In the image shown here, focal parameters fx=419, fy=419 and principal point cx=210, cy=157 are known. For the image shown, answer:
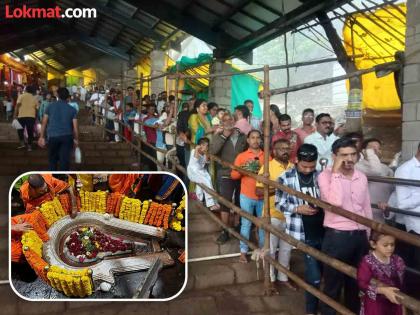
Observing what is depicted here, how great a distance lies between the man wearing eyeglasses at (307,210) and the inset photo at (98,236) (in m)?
0.86

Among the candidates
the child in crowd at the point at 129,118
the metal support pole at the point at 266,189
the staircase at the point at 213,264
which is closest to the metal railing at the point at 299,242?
the metal support pole at the point at 266,189

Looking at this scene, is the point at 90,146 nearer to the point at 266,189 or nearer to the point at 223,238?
the point at 223,238

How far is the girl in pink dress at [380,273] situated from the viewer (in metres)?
1.55

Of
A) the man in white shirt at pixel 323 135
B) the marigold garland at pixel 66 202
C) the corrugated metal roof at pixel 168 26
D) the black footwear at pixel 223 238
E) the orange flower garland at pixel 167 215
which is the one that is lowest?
the black footwear at pixel 223 238

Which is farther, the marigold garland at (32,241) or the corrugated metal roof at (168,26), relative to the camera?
the corrugated metal roof at (168,26)

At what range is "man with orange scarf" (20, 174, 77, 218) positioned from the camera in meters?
1.22

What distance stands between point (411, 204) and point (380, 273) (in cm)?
61

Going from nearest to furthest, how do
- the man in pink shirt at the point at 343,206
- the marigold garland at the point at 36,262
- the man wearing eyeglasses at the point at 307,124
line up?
1. the marigold garland at the point at 36,262
2. the man in pink shirt at the point at 343,206
3. the man wearing eyeglasses at the point at 307,124

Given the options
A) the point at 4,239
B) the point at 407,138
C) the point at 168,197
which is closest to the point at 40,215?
the point at 168,197

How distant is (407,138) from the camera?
2.67 metres

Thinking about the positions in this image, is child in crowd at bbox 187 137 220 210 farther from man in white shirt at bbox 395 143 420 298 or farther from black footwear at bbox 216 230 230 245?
man in white shirt at bbox 395 143 420 298

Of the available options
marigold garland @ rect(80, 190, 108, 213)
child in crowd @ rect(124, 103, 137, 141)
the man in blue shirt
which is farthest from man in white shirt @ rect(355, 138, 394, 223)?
child in crowd @ rect(124, 103, 137, 141)

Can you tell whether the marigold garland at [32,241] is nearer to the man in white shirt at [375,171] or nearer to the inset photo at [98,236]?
the inset photo at [98,236]

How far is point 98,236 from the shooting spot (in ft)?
4.18
